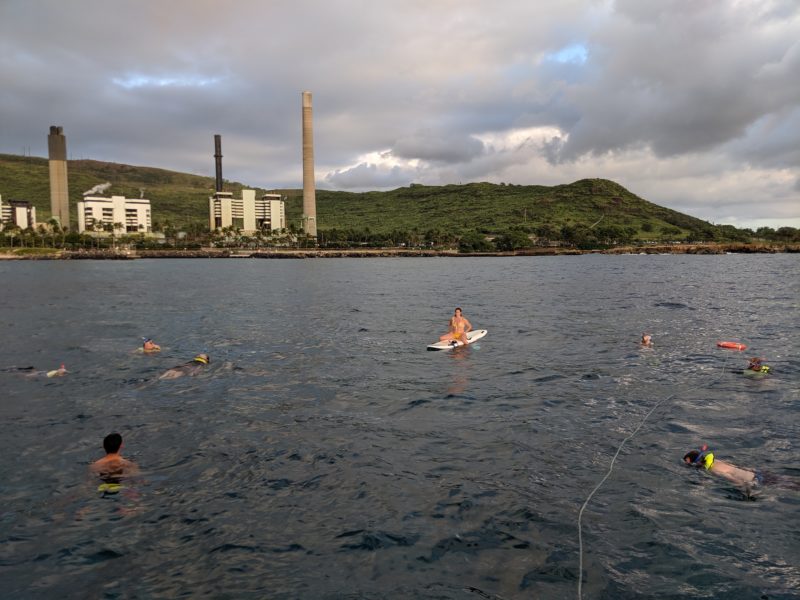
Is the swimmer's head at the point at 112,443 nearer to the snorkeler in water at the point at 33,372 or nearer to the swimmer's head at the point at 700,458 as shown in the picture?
the snorkeler in water at the point at 33,372

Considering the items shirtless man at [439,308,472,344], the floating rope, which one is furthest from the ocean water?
shirtless man at [439,308,472,344]

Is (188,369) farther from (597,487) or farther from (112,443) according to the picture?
(597,487)

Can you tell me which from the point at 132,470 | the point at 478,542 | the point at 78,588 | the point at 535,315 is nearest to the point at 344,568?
the point at 478,542

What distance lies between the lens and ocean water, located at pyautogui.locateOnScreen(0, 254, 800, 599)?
9.76 meters

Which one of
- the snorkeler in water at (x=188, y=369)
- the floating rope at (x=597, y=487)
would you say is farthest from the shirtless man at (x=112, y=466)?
the floating rope at (x=597, y=487)

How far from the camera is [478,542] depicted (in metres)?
10.7

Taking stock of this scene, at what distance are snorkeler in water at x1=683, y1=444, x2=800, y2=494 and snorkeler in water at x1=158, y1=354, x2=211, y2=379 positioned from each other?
20.2 m

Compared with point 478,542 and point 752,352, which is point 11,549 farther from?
point 752,352

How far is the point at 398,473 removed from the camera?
45.7 ft

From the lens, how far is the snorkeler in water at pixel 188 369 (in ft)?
81.7

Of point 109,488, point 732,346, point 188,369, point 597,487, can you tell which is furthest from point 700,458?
point 188,369

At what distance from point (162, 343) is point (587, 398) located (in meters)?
25.4

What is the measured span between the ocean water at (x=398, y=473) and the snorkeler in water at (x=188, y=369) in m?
0.56

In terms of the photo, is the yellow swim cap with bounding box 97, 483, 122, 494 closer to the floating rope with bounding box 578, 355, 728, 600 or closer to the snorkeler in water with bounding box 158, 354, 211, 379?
the floating rope with bounding box 578, 355, 728, 600
